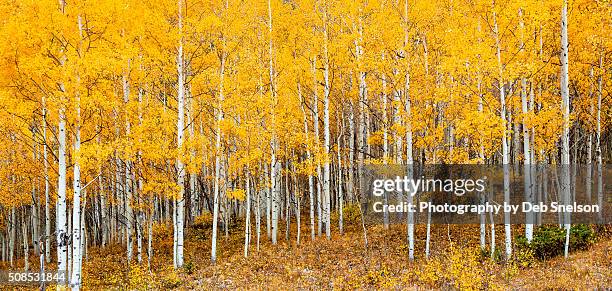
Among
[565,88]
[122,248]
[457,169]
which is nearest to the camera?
[565,88]

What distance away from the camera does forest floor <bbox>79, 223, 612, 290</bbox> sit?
10.2 metres

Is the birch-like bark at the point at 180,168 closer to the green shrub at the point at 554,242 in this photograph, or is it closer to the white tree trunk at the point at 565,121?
the green shrub at the point at 554,242

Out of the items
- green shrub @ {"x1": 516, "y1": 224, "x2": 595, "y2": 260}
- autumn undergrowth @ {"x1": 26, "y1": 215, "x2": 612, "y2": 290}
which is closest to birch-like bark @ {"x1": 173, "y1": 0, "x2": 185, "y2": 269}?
autumn undergrowth @ {"x1": 26, "y1": 215, "x2": 612, "y2": 290}

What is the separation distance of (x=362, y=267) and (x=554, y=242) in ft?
17.3

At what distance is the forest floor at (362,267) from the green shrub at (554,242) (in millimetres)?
282

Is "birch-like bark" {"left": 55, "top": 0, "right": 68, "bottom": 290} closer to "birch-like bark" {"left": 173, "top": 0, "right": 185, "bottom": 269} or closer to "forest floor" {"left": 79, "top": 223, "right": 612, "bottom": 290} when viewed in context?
"forest floor" {"left": 79, "top": 223, "right": 612, "bottom": 290}

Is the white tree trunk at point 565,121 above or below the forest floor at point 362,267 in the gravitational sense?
above

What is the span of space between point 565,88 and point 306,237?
11.2 m

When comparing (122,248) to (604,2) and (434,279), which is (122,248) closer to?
(434,279)

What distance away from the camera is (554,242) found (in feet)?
39.7

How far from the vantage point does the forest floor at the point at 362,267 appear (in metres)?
10.2

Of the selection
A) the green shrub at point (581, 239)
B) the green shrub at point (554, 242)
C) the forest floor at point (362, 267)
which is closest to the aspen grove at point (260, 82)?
the green shrub at point (554, 242)

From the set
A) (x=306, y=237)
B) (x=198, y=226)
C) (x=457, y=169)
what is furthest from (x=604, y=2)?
(x=198, y=226)

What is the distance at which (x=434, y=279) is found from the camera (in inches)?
408
